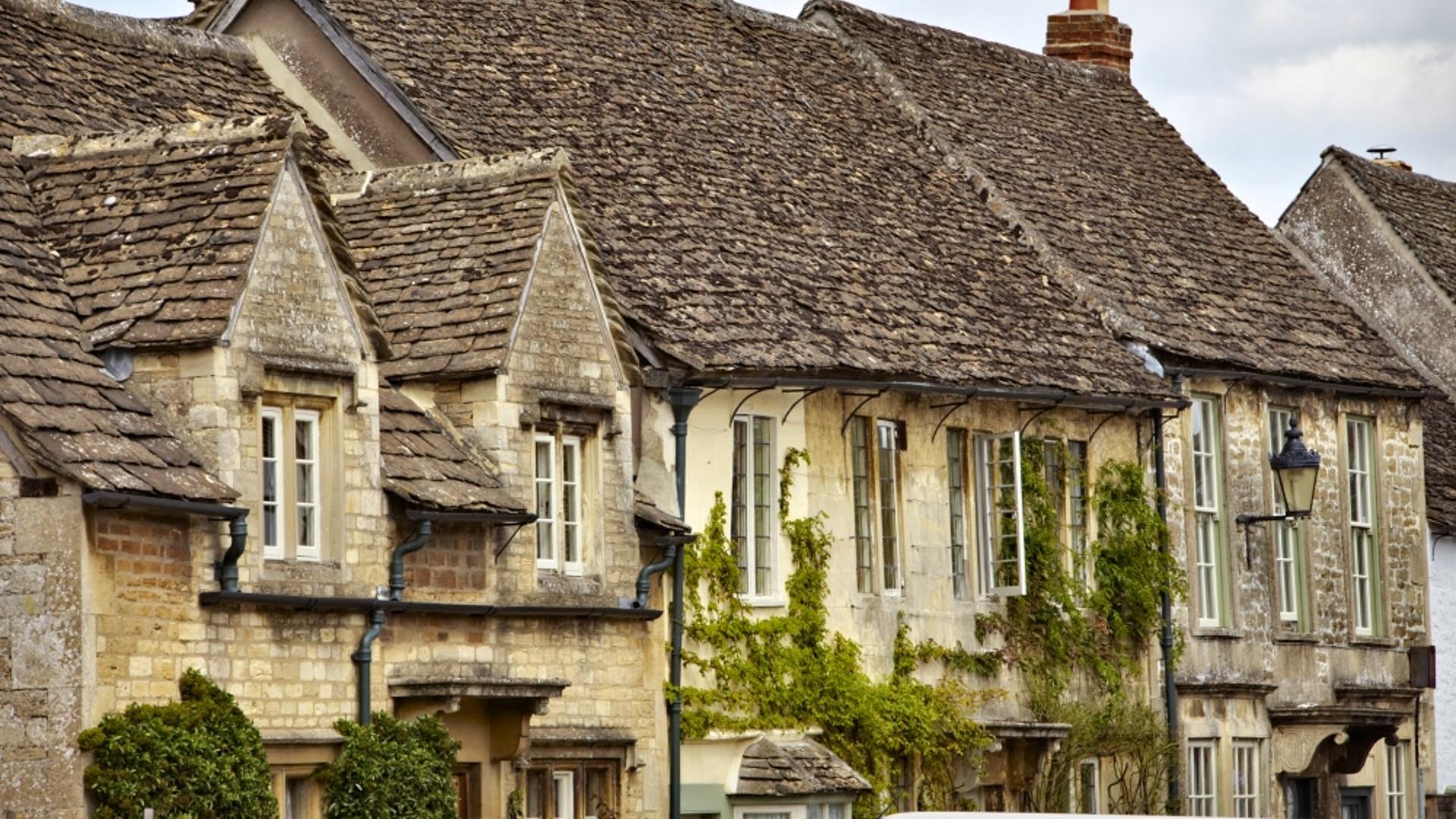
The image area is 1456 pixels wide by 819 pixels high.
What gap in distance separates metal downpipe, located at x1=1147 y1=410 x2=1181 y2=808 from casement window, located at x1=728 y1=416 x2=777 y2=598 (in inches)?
217

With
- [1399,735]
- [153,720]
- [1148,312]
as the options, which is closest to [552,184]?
[153,720]

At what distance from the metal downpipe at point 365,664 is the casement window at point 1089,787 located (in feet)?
30.8

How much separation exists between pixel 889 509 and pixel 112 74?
24.4 feet

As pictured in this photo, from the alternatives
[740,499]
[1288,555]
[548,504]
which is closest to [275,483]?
[548,504]

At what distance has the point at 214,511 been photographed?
60.2 ft

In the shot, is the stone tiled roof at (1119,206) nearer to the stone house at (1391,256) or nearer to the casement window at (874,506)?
the stone house at (1391,256)

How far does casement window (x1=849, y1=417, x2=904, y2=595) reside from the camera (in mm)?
25688

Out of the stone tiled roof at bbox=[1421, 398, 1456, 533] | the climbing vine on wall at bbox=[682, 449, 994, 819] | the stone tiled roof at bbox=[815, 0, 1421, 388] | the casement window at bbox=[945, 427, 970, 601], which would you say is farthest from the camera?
the stone tiled roof at bbox=[1421, 398, 1456, 533]

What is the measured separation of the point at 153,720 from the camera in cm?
1794

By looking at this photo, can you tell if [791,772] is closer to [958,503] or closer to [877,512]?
[877,512]

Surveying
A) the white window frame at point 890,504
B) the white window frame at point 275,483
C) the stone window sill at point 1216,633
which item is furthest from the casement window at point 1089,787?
the white window frame at point 275,483

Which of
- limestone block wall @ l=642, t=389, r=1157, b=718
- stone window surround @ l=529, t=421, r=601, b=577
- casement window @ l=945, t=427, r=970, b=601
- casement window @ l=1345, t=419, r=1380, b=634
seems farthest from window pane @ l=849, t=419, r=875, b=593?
casement window @ l=1345, t=419, r=1380, b=634

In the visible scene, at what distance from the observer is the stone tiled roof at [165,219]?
19.1 m

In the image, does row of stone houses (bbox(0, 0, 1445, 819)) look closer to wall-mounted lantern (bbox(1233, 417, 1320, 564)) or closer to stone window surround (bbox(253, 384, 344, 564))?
stone window surround (bbox(253, 384, 344, 564))
